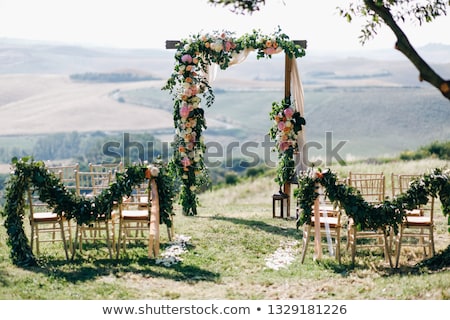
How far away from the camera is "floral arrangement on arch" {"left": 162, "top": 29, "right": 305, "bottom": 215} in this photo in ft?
39.5

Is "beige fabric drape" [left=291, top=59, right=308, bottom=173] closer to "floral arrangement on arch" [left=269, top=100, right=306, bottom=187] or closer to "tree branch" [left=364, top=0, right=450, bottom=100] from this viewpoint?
"floral arrangement on arch" [left=269, top=100, right=306, bottom=187]

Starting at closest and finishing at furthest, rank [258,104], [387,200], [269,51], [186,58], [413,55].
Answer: [413,55] < [387,200] < [186,58] < [269,51] < [258,104]

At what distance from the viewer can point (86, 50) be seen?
11806 centimetres

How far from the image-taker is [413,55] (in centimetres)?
717

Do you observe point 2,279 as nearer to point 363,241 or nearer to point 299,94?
point 363,241

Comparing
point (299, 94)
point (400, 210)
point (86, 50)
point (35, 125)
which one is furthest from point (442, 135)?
point (86, 50)

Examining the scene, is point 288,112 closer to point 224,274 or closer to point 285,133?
point 285,133

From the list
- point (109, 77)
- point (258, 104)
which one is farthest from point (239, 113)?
point (109, 77)

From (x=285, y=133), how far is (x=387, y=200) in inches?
172

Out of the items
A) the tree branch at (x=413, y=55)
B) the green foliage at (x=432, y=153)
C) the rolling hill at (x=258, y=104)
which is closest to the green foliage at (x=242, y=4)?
the tree branch at (x=413, y=55)

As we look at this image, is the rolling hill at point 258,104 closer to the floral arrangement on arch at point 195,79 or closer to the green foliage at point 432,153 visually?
the green foliage at point 432,153

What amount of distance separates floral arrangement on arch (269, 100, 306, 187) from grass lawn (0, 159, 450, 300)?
6.75ft

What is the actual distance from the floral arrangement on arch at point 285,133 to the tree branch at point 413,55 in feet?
15.6

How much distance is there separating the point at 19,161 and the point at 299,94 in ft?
19.5
